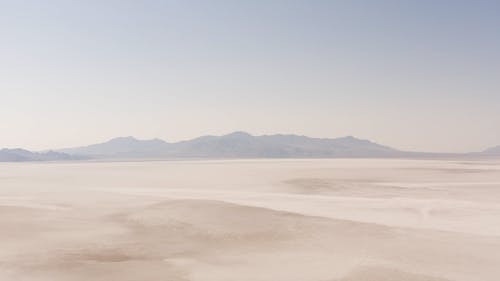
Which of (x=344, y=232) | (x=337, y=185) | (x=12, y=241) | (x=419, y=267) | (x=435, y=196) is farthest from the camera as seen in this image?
(x=337, y=185)

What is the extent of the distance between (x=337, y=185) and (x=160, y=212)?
22.2 m

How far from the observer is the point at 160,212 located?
2623cm

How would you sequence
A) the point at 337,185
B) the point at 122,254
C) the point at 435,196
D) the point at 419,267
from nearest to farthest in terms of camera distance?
the point at 419,267
the point at 122,254
the point at 435,196
the point at 337,185

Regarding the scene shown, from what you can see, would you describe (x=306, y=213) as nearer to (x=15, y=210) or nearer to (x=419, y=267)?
(x=419, y=267)

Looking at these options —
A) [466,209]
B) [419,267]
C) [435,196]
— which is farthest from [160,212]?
[435,196]

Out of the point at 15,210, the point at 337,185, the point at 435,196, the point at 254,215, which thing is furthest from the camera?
the point at 337,185

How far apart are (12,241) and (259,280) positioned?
1121 cm

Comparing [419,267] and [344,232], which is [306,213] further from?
Result: [419,267]

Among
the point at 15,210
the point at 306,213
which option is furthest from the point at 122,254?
the point at 15,210

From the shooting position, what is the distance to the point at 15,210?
27250 mm

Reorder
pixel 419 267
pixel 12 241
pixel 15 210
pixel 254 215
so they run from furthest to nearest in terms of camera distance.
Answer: pixel 15 210, pixel 254 215, pixel 12 241, pixel 419 267

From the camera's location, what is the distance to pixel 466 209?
27250 mm

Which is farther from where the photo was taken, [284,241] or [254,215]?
[254,215]

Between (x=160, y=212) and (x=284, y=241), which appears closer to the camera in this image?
(x=284, y=241)
